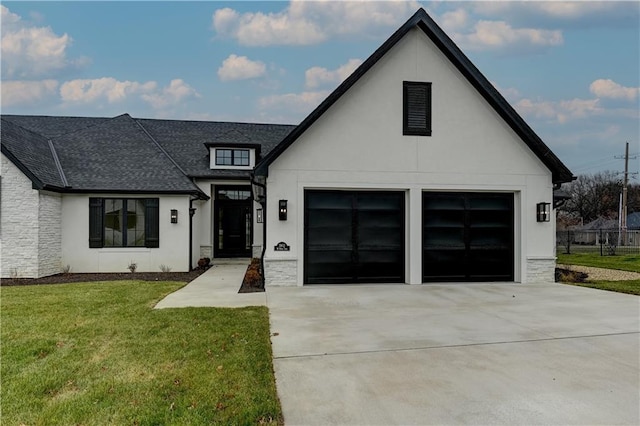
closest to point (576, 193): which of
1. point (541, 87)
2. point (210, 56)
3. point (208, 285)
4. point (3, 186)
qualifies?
point (541, 87)

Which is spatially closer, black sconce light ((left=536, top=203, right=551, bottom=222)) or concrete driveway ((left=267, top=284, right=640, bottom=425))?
concrete driveway ((left=267, top=284, right=640, bottom=425))

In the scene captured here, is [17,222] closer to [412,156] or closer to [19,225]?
[19,225]

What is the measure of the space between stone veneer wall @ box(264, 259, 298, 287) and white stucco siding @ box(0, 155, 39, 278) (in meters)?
7.69

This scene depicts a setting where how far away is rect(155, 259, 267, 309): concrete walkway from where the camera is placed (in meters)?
8.13

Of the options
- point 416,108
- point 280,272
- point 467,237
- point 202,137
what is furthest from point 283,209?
point 202,137

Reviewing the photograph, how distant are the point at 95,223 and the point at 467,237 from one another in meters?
12.5

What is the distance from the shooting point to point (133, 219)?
552 inches

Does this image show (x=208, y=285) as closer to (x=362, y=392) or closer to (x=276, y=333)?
(x=276, y=333)

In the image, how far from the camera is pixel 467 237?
11266mm

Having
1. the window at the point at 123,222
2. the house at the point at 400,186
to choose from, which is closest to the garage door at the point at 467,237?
the house at the point at 400,186

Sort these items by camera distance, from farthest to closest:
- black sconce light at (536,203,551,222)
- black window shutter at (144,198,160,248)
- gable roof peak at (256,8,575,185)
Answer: black window shutter at (144,198,160,248)
black sconce light at (536,203,551,222)
gable roof peak at (256,8,575,185)

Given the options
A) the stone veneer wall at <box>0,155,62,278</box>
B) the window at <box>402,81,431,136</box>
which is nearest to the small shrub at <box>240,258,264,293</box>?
the window at <box>402,81,431,136</box>

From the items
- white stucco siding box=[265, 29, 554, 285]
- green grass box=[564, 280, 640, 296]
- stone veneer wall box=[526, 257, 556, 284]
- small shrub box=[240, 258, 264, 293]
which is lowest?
green grass box=[564, 280, 640, 296]

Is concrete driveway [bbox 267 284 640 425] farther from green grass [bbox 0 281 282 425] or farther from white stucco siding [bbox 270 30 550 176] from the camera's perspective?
white stucco siding [bbox 270 30 550 176]
